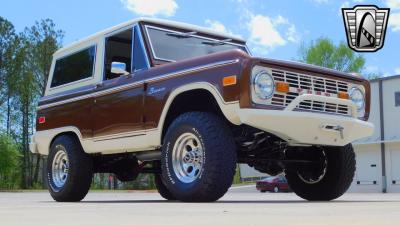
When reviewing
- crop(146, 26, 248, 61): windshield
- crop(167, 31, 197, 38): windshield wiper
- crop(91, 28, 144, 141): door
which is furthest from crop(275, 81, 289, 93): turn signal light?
crop(167, 31, 197, 38): windshield wiper

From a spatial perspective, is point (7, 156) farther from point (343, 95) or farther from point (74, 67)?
point (343, 95)

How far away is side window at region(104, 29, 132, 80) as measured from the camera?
903 cm

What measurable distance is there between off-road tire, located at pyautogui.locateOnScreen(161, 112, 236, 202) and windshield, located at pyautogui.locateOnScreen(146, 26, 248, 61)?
67.5 inches

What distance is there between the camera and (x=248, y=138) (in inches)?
297

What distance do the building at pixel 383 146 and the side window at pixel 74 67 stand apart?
2601 cm

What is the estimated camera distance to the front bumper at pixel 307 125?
263 inches

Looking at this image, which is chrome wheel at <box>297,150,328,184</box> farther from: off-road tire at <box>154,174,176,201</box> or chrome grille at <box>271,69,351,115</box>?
off-road tire at <box>154,174,176,201</box>

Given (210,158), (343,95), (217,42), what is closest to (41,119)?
(217,42)

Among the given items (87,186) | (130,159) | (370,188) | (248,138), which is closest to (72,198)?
(87,186)

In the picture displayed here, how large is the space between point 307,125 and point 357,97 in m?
1.23

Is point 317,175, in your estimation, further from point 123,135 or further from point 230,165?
point 123,135

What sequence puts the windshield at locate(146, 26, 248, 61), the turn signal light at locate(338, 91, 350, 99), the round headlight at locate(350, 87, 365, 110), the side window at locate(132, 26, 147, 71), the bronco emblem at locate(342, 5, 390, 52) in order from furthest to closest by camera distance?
the bronco emblem at locate(342, 5, 390, 52), the windshield at locate(146, 26, 248, 61), the side window at locate(132, 26, 147, 71), the round headlight at locate(350, 87, 365, 110), the turn signal light at locate(338, 91, 350, 99)

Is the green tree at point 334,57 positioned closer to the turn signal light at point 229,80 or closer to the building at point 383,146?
the building at point 383,146

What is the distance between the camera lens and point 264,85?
680cm
